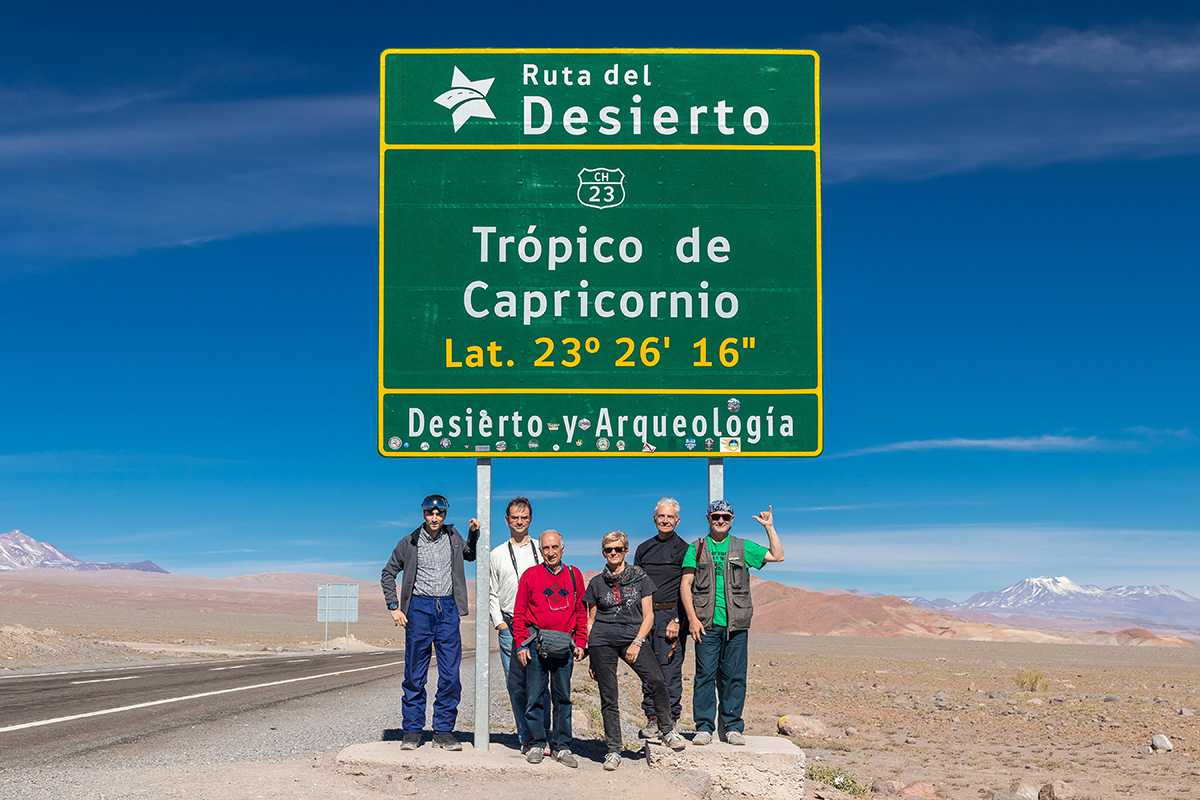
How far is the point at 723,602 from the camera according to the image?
8.61m

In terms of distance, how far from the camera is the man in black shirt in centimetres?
866

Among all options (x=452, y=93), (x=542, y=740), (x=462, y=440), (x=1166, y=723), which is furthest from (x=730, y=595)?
(x=1166, y=723)

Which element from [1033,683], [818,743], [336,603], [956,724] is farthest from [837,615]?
[818,743]

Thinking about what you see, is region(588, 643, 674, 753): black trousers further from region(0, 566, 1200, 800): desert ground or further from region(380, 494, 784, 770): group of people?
region(0, 566, 1200, 800): desert ground

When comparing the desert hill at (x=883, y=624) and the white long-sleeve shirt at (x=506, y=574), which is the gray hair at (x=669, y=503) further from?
the desert hill at (x=883, y=624)

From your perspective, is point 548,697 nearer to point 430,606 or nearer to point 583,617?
point 583,617

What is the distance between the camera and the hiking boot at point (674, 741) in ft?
27.5

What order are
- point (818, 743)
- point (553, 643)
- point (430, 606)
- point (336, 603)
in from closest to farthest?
point (553, 643), point (430, 606), point (818, 743), point (336, 603)

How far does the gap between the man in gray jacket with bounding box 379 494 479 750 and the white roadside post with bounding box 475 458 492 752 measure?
106mm

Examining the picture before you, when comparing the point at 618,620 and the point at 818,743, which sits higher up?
the point at 618,620

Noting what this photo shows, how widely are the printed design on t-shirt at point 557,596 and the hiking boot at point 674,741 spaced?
4.49 ft

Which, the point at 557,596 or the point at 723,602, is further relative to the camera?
the point at 723,602

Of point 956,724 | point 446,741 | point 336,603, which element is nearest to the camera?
point 446,741

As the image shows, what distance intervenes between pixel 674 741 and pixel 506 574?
1.99 meters
